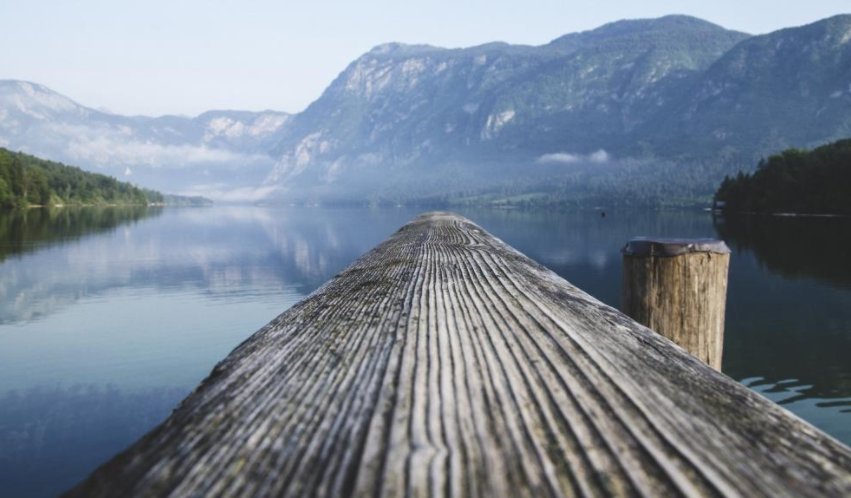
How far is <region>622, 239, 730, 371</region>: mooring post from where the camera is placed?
165 inches

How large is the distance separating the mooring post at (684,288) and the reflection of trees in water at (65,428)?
7.52 m

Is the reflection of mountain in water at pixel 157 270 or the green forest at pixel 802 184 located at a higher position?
the green forest at pixel 802 184

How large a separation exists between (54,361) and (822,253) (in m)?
39.1

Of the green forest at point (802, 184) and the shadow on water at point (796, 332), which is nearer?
the shadow on water at point (796, 332)

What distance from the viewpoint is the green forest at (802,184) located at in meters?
76.7

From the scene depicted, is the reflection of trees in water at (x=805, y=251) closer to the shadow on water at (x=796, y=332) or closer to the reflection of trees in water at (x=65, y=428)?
the shadow on water at (x=796, y=332)

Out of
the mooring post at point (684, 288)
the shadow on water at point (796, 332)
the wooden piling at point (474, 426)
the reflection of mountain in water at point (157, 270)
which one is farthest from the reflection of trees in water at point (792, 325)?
the reflection of mountain in water at point (157, 270)

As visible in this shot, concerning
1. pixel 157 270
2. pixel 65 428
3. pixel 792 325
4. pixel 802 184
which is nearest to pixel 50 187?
pixel 157 270

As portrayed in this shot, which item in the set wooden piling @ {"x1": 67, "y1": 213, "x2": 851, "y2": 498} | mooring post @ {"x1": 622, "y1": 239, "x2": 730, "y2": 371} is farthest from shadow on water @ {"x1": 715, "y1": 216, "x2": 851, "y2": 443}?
wooden piling @ {"x1": 67, "y1": 213, "x2": 851, "y2": 498}

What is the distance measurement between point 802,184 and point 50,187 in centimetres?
13660

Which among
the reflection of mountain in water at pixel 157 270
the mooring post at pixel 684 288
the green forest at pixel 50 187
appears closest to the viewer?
the mooring post at pixel 684 288

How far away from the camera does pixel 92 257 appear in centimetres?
3291

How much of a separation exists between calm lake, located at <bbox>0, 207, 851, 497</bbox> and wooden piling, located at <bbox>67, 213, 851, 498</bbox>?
7.09m

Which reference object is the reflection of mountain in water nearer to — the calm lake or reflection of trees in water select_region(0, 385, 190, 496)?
the calm lake
